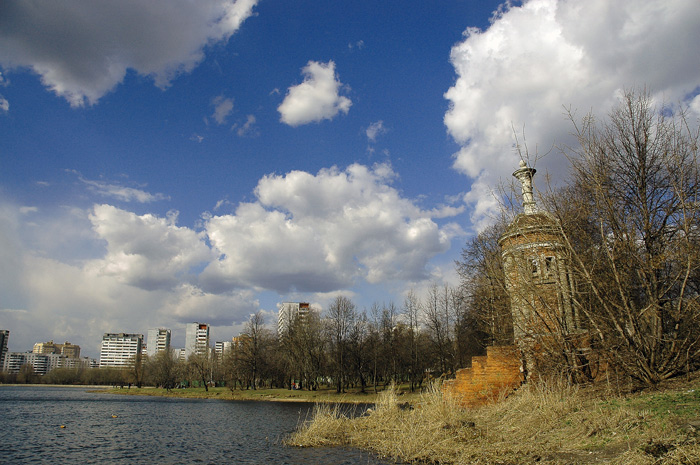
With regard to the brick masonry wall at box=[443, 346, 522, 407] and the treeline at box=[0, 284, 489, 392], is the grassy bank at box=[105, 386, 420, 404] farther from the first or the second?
the brick masonry wall at box=[443, 346, 522, 407]

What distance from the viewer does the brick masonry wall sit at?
49.6ft

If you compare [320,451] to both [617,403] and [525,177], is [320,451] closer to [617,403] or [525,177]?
[617,403]

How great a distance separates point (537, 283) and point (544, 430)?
18.4 ft

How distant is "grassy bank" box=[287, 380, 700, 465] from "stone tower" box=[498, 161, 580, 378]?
1725 millimetres

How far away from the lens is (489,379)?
15.3 meters

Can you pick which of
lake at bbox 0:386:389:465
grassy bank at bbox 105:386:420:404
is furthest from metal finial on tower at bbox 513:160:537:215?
grassy bank at bbox 105:386:420:404

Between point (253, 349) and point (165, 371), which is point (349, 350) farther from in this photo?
point (165, 371)

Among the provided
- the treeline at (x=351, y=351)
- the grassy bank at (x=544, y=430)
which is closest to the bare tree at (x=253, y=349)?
the treeline at (x=351, y=351)

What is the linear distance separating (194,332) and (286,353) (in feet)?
468

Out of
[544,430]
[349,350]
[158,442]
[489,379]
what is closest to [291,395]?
[349,350]

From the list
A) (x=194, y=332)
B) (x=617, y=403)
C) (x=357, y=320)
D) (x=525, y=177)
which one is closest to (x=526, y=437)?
(x=617, y=403)

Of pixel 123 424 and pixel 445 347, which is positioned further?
pixel 445 347

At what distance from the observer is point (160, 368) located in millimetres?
75625

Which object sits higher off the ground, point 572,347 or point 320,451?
point 572,347
